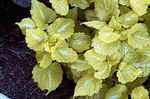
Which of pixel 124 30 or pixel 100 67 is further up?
pixel 124 30

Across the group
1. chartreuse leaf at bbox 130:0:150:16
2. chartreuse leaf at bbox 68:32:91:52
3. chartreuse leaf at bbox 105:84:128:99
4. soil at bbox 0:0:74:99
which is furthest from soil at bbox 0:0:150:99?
chartreuse leaf at bbox 130:0:150:16

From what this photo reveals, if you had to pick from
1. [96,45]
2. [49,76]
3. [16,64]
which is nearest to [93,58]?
[96,45]

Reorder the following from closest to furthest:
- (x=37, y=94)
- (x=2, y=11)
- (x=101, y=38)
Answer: (x=101, y=38) < (x=37, y=94) < (x=2, y=11)

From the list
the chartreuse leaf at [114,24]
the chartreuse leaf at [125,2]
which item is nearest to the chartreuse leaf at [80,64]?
the chartreuse leaf at [114,24]

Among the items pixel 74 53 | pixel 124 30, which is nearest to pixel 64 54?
pixel 74 53

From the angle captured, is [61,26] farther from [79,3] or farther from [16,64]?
[16,64]

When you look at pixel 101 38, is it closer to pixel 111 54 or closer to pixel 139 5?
pixel 111 54

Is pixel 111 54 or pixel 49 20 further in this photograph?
pixel 49 20

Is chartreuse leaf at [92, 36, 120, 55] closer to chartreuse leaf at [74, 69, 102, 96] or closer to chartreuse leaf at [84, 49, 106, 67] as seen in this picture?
chartreuse leaf at [84, 49, 106, 67]
